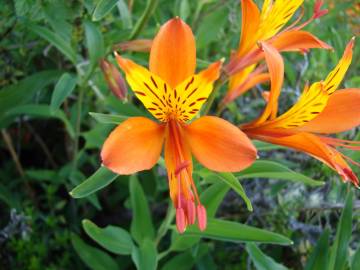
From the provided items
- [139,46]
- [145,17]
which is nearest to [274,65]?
[139,46]

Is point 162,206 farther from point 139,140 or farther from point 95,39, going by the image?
point 139,140

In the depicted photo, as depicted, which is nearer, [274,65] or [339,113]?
[274,65]

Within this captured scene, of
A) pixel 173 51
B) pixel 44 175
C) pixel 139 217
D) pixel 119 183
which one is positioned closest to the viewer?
pixel 173 51

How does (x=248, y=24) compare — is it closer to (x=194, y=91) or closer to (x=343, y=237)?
(x=194, y=91)

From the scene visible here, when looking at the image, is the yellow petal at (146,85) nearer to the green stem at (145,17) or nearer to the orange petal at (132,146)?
the orange petal at (132,146)

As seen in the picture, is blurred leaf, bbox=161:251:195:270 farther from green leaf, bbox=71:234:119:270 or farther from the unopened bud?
the unopened bud

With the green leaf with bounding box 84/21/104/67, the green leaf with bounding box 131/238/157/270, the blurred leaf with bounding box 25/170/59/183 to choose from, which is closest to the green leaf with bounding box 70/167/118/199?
the green leaf with bounding box 131/238/157/270

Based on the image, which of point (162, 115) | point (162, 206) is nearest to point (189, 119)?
point (162, 115)

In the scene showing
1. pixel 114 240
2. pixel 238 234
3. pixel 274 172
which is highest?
pixel 274 172
